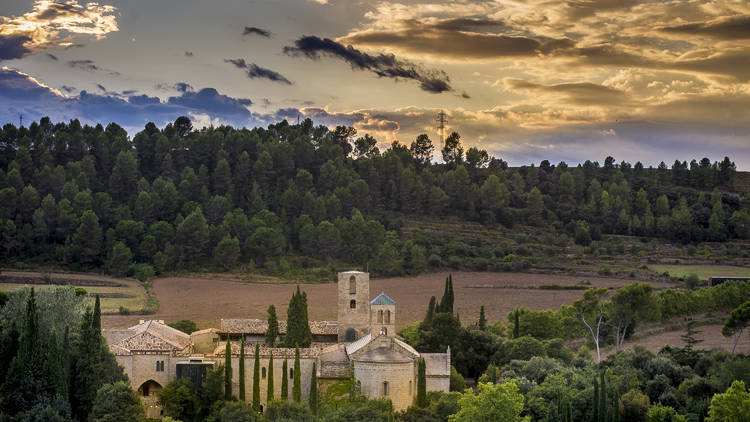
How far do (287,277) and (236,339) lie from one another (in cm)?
3396

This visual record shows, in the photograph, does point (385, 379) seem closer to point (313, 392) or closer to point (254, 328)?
point (313, 392)

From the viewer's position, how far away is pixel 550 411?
1692 inches

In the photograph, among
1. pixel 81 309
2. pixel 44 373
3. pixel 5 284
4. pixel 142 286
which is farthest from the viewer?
pixel 142 286

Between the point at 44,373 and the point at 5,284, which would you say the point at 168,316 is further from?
the point at 44,373

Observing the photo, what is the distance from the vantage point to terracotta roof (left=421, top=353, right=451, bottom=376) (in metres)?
46.3

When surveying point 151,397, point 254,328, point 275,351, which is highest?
point 254,328

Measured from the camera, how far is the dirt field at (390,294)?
69.6 m

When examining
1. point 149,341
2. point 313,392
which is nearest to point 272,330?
point 149,341

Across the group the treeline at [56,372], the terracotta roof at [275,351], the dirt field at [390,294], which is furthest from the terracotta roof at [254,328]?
the treeline at [56,372]

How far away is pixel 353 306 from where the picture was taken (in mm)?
52875

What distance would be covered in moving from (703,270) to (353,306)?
57.5 meters

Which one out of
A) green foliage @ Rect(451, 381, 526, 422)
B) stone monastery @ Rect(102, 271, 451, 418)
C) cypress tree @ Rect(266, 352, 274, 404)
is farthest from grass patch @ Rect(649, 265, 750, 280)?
cypress tree @ Rect(266, 352, 274, 404)

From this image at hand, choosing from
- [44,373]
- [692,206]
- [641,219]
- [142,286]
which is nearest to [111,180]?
[142,286]

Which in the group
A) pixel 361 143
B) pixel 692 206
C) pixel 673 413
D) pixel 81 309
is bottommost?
pixel 673 413
